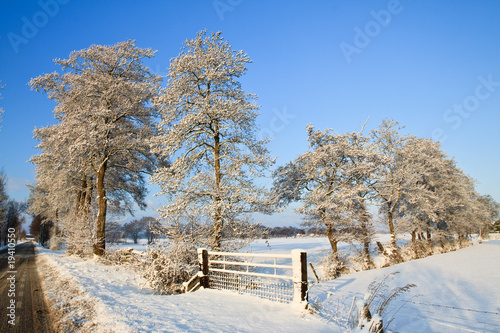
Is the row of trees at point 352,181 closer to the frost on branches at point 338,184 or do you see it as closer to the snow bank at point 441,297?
the frost on branches at point 338,184

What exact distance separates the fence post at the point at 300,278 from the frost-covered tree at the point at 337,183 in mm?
11114

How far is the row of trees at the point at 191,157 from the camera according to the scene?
10508 millimetres

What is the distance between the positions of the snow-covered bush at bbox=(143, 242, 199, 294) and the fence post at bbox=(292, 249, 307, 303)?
4.42m

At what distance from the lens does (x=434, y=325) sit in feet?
23.1

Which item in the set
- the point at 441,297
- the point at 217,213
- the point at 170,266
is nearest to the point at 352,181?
the point at 441,297

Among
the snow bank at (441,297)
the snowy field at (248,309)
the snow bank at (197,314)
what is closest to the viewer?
the snow bank at (197,314)

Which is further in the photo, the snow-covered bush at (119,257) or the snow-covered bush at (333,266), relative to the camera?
the snow-covered bush at (333,266)

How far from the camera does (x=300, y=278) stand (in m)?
6.02

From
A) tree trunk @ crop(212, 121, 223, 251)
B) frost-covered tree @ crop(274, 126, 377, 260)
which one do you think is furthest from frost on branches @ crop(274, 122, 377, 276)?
tree trunk @ crop(212, 121, 223, 251)

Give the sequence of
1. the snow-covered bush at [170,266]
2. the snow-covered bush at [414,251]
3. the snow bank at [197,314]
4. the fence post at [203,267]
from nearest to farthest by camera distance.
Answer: the snow bank at [197,314], the fence post at [203,267], the snow-covered bush at [170,266], the snow-covered bush at [414,251]

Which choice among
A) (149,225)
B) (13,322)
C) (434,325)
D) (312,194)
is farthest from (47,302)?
(312,194)

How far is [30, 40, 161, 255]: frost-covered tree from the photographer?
45.0 feet

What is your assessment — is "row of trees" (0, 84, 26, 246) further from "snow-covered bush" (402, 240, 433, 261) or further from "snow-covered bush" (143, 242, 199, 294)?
"snow-covered bush" (402, 240, 433, 261)

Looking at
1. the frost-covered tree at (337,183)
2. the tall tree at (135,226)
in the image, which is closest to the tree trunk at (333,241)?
the frost-covered tree at (337,183)
